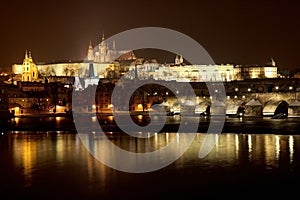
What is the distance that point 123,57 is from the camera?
119625 millimetres

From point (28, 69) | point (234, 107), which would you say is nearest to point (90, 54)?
point (28, 69)

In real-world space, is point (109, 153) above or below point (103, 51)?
below

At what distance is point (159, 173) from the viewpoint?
14805mm

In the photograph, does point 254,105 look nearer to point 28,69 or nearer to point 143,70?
point 28,69

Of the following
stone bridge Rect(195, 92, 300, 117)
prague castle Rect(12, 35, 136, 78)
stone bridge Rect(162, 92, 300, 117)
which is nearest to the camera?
stone bridge Rect(195, 92, 300, 117)

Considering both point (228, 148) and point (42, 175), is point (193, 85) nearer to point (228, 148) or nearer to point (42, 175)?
point (228, 148)

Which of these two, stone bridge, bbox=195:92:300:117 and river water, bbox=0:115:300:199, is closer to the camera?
river water, bbox=0:115:300:199

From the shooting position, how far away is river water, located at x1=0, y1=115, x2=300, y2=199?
1249cm

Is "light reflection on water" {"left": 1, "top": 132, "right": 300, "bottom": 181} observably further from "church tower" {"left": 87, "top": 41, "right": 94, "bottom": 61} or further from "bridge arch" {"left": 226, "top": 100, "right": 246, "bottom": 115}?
"church tower" {"left": 87, "top": 41, "right": 94, "bottom": 61}

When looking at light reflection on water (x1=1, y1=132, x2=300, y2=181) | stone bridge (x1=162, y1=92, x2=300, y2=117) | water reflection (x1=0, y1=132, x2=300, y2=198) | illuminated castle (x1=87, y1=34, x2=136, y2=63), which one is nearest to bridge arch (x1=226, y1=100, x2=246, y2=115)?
stone bridge (x1=162, y1=92, x2=300, y2=117)

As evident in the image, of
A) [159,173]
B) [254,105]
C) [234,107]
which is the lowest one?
[159,173]

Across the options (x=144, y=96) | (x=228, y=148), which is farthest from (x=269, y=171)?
(x=144, y=96)

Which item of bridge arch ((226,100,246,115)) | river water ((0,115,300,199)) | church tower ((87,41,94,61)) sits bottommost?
river water ((0,115,300,199))

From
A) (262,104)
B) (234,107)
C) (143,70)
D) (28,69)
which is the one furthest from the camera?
(143,70)
